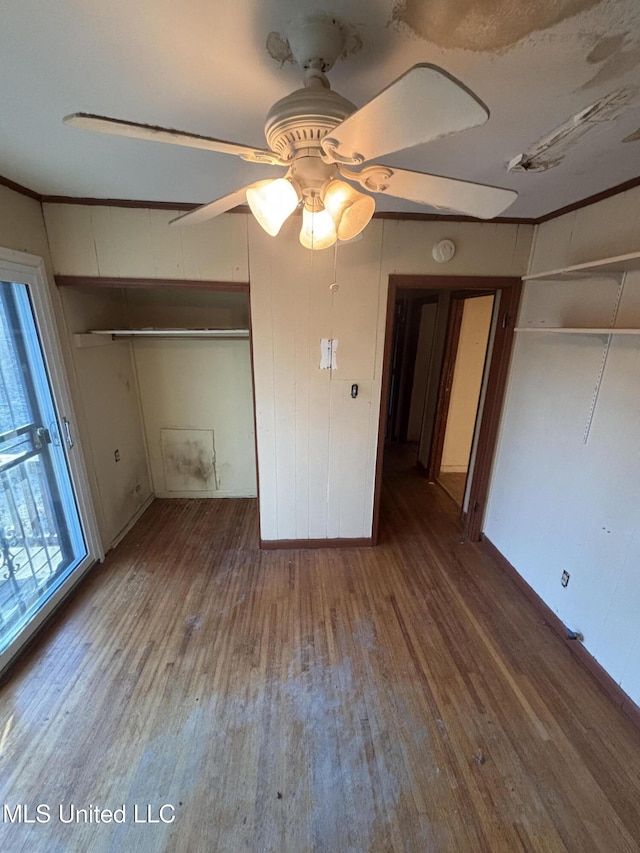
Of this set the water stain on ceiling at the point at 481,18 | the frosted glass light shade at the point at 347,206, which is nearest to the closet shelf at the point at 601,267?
the water stain on ceiling at the point at 481,18

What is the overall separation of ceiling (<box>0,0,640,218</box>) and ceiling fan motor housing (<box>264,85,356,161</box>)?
0.60 ft

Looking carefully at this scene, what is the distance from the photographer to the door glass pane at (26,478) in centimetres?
183

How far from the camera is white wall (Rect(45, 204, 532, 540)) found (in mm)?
2123

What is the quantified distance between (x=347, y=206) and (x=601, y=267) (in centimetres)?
129

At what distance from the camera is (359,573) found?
252 cm

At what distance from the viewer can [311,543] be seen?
277 centimetres

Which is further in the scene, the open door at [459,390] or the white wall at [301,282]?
the open door at [459,390]

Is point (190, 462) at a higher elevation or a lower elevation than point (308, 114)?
lower

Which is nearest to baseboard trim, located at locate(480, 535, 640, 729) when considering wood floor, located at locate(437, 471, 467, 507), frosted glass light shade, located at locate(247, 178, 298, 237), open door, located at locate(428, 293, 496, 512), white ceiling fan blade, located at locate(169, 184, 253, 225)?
open door, located at locate(428, 293, 496, 512)

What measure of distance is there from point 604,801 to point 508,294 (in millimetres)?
2576

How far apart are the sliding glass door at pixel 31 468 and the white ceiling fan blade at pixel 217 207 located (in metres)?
1.22

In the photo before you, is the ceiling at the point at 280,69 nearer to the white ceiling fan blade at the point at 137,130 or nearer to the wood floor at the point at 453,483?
the white ceiling fan blade at the point at 137,130

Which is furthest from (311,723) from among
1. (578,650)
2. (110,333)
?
(110,333)

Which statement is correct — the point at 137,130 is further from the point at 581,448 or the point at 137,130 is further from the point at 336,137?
the point at 581,448
